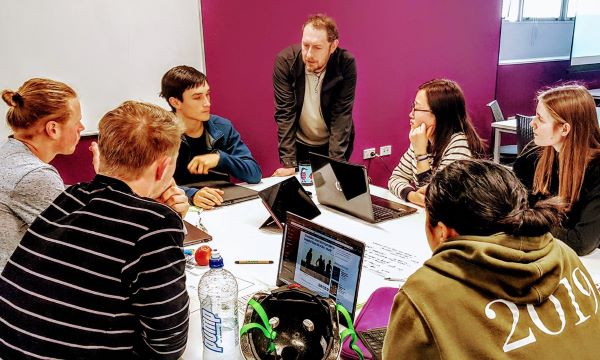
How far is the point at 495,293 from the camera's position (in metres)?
0.93

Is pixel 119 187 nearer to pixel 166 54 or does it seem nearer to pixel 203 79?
pixel 203 79

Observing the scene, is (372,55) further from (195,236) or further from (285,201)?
(195,236)

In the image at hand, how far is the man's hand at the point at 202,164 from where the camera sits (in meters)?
2.49

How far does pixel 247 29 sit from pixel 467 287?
2.94m

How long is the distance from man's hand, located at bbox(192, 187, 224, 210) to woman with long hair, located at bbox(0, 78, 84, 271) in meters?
0.60

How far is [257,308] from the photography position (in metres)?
1.09

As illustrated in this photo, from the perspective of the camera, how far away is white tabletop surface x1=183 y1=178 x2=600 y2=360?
4.95 feet

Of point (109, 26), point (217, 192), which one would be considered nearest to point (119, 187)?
point (217, 192)

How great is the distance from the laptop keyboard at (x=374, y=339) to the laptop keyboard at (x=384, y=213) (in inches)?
34.6

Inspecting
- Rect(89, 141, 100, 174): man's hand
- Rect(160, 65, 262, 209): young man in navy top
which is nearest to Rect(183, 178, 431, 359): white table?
Rect(160, 65, 262, 209): young man in navy top

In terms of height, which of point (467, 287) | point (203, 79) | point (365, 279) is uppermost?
point (203, 79)

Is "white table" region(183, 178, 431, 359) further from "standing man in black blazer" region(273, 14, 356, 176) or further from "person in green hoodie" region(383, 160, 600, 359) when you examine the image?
"standing man in black blazer" region(273, 14, 356, 176)

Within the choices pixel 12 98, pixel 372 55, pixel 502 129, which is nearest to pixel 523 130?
pixel 502 129

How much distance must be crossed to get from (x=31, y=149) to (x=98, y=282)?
35.7 inches
